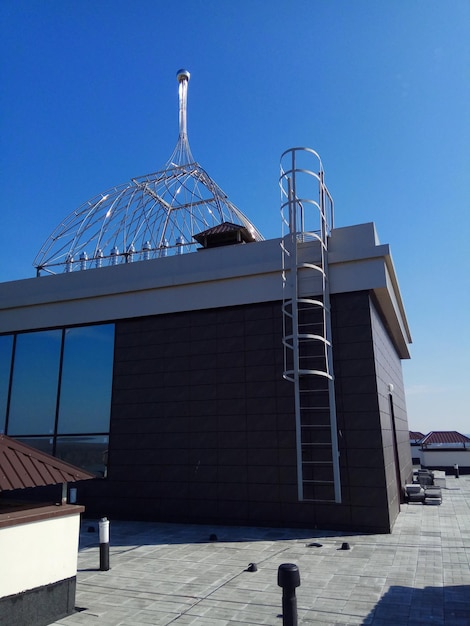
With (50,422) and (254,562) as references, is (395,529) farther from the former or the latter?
(50,422)

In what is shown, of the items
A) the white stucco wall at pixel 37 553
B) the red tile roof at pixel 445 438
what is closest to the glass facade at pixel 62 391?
the white stucco wall at pixel 37 553

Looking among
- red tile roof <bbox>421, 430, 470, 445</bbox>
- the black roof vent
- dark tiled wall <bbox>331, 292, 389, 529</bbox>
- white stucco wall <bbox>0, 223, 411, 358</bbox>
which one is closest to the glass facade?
white stucco wall <bbox>0, 223, 411, 358</bbox>

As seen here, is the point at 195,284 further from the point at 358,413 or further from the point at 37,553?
the point at 37,553

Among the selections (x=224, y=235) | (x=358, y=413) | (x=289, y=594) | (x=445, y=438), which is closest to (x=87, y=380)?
(x=224, y=235)

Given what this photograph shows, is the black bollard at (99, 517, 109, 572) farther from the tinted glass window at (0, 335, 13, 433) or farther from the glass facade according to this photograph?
the tinted glass window at (0, 335, 13, 433)

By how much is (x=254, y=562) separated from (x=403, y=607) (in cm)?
359

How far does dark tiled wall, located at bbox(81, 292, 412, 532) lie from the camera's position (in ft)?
42.5

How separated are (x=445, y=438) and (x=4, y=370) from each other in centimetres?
3263

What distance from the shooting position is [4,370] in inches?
727

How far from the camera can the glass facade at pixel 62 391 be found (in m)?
16.5

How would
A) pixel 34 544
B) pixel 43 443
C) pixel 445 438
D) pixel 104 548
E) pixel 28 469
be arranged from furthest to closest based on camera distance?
pixel 445 438 < pixel 43 443 < pixel 104 548 < pixel 28 469 < pixel 34 544

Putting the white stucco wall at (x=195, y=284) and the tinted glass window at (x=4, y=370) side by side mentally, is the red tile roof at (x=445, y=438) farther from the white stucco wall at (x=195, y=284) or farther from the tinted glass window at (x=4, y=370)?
the tinted glass window at (x=4, y=370)

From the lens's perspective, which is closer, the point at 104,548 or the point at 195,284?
the point at 104,548

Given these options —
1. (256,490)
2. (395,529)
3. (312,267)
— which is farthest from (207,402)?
(395,529)
